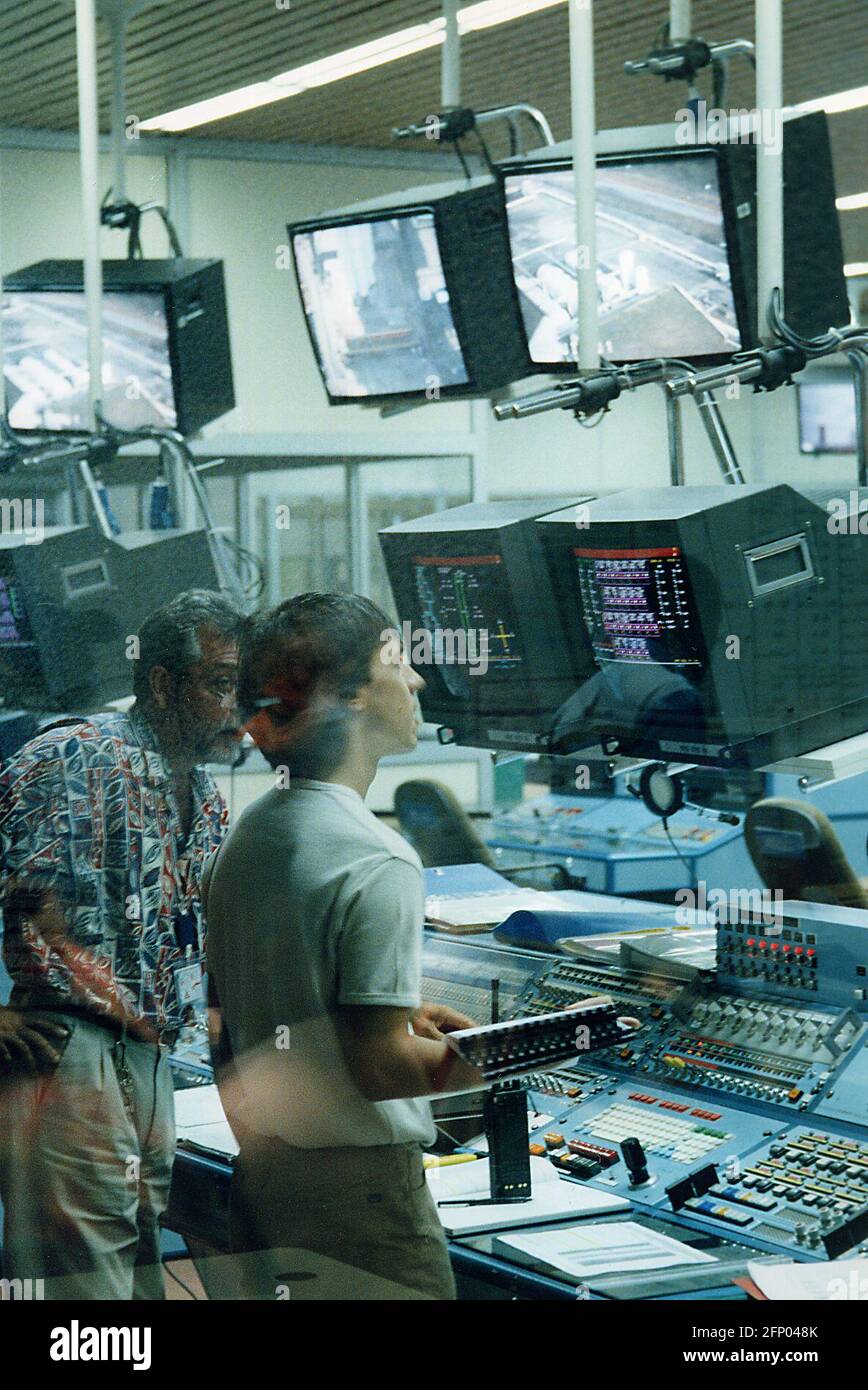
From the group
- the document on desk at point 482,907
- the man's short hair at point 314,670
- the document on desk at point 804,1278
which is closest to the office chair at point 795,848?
the document on desk at point 482,907

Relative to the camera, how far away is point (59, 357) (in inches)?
113

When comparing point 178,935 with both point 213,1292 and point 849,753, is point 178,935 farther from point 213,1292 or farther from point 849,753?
point 849,753

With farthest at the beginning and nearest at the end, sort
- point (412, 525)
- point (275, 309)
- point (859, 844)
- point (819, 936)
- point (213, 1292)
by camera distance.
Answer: point (859, 844) < point (275, 309) < point (412, 525) < point (819, 936) < point (213, 1292)

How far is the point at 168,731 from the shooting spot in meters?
2.58

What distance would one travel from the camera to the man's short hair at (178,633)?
8.39 feet

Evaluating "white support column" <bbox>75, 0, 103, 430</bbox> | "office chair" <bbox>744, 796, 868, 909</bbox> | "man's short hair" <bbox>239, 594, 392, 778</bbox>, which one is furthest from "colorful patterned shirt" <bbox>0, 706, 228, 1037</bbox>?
"office chair" <bbox>744, 796, 868, 909</bbox>

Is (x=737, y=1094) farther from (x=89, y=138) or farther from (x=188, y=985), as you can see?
(x=89, y=138)

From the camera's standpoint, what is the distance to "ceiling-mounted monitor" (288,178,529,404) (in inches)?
130

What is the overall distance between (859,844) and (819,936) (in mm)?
3050

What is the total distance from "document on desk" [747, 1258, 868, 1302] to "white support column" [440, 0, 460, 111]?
2261mm

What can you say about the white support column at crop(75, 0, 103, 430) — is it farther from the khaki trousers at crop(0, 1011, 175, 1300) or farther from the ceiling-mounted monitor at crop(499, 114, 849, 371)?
the khaki trousers at crop(0, 1011, 175, 1300)

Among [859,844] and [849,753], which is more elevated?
[849,753]

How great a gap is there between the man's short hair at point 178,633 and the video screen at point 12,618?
0.59 feet

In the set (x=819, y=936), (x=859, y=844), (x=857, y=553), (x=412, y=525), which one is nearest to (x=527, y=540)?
(x=412, y=525)
